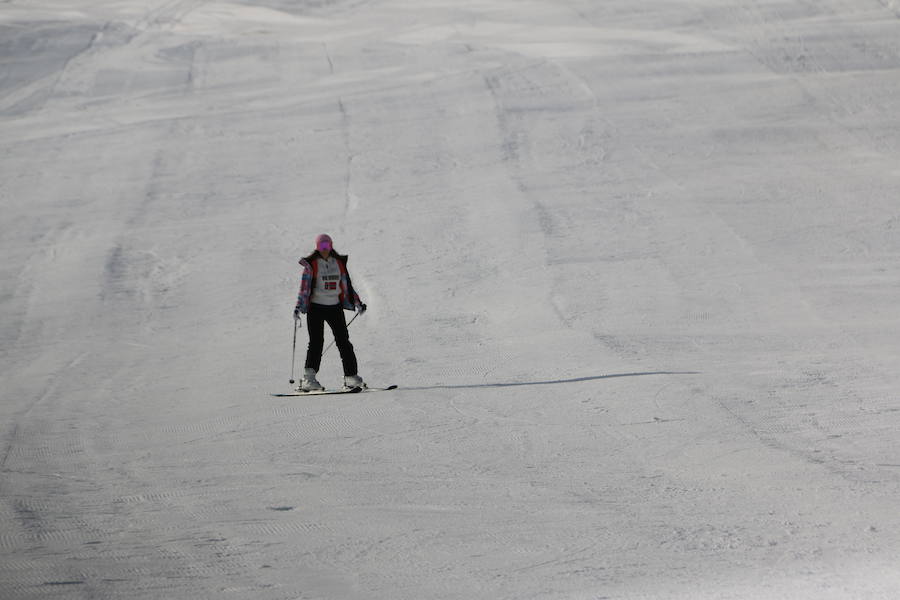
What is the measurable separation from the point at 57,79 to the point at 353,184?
9.78 metres

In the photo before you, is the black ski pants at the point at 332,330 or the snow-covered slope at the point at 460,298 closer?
the snow-covered slope at the point at 460,298

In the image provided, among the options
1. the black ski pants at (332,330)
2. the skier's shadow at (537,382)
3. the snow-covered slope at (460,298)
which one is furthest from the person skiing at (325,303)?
the skier's shadow at (537,382)

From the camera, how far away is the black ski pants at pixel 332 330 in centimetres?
946

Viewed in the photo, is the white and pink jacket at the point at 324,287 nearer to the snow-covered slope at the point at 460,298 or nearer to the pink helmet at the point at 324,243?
the pink helmet at the point at 324,243

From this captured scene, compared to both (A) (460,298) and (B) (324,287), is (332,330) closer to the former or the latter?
(B) (324,287)

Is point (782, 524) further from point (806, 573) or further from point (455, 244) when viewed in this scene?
point (455, 244)

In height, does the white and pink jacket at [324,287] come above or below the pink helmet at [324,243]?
below

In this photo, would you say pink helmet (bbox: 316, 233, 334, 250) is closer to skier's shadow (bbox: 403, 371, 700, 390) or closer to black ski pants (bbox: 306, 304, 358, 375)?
black ski pants (bbox: 306, 304, 358, 375)

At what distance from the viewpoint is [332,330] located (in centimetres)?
948

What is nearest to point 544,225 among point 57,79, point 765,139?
point 765,139

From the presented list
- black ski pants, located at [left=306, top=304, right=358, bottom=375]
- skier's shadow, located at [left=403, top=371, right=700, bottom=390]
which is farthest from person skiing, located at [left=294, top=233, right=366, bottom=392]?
skier's shadow, located at [left=403, top=371, right=700, bottom=390]

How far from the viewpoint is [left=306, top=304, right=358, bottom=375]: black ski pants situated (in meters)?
9.46

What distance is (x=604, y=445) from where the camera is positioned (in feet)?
24.4

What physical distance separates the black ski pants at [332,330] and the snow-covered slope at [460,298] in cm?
48
